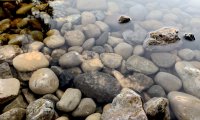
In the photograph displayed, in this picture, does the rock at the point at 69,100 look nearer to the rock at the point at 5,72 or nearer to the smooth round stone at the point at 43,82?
the smooth round stone at the point at 43,82

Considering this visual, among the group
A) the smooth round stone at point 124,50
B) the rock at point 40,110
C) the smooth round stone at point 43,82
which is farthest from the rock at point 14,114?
the smooth round stone at point 124,50

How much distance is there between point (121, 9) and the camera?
5.55 m

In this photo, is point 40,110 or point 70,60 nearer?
point 40,110

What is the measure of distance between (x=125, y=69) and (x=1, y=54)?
73.1 inches

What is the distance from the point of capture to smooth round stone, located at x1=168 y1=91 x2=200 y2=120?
3.27m

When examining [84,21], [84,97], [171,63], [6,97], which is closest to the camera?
[6,97]

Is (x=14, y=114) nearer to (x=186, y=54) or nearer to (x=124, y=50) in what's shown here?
(x=124, y=50)

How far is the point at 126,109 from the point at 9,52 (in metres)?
1.97

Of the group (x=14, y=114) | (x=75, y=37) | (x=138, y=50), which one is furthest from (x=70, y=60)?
(x=14, y=114)

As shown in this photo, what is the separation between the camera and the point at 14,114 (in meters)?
2.94

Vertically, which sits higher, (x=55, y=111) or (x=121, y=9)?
(x=121, y=9)

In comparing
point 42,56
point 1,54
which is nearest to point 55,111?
point 42,56

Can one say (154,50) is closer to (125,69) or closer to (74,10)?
(125,69)

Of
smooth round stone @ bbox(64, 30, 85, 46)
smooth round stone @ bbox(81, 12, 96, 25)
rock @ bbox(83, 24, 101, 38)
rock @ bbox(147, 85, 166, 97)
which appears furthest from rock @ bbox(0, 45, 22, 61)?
rock @ bbox(147, 85, 166, 97)
